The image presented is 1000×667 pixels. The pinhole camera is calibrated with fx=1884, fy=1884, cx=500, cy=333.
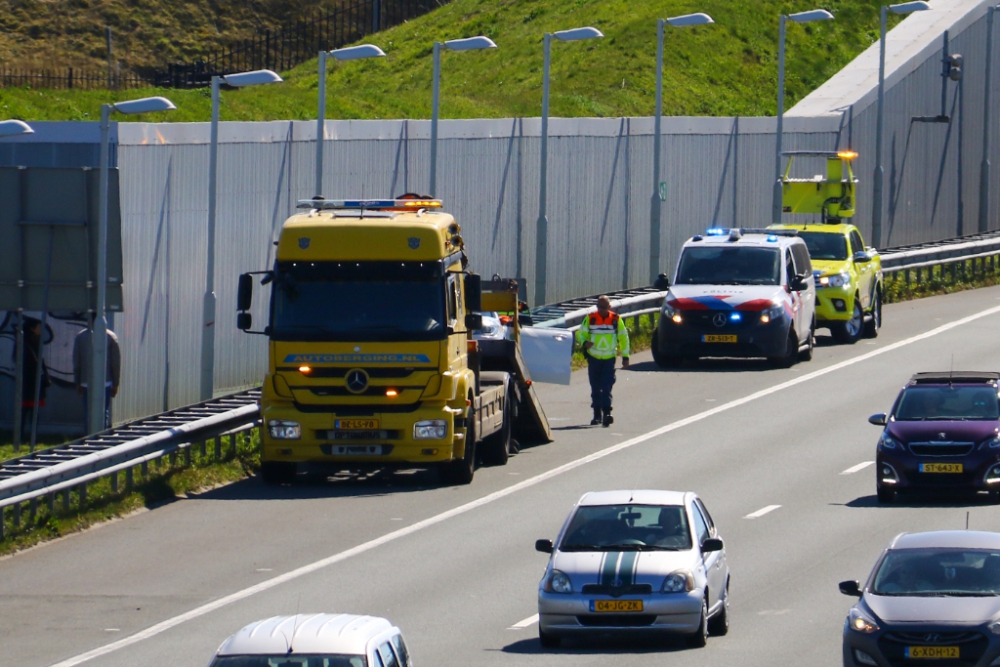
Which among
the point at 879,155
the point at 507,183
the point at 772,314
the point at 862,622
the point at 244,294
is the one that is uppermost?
the point at 879,155

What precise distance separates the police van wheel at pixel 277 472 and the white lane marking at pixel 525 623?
721 centimetres

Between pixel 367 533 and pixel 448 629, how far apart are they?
4.63 metres

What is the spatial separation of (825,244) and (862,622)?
23889mm

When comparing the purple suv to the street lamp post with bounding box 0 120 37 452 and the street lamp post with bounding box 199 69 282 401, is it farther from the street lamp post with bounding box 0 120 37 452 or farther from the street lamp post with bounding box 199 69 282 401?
the street lamp post with bounding box 0 120 37 452

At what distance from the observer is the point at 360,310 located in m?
22.1

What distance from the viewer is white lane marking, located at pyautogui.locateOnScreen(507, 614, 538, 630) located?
52.2ft

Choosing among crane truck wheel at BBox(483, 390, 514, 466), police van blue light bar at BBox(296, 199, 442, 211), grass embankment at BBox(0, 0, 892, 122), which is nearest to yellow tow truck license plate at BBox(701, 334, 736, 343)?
crane truck wheel at BBox(483, 390, 514, 466)

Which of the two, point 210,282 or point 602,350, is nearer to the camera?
point 210,282

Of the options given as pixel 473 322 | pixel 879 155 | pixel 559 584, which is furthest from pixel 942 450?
pixel 879 155

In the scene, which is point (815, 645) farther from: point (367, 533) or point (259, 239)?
point (259, 239)

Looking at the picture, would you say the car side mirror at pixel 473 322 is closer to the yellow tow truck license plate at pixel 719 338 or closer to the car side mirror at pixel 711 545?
the car side mirror at pixel 711 545

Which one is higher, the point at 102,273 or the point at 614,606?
the point at 102,273

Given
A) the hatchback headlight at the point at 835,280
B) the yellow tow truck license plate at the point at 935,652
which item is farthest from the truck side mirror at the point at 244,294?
the hatchback headlight at the point at 835,280

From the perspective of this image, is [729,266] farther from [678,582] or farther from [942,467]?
[678,582]
